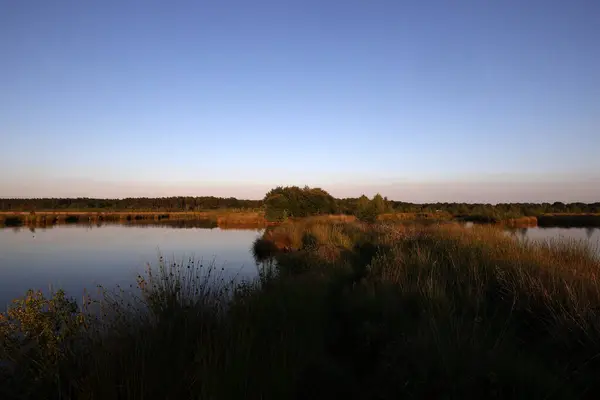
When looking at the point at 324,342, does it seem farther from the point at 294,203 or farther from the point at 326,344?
the point at 294,203

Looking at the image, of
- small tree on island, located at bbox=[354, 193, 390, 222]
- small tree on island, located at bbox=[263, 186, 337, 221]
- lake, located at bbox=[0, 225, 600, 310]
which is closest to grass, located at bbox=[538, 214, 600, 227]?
small tree on island, located at bbox=[354, 193, 390, 222]

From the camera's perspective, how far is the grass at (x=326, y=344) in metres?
3.54

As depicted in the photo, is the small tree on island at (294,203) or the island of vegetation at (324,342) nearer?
the island of vegetation at (324,342)

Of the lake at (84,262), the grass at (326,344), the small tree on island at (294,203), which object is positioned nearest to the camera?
the grass at (326,344)

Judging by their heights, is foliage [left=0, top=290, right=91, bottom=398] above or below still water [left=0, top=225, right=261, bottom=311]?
above

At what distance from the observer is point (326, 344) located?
571cm

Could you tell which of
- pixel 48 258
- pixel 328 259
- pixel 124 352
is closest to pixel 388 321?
pixel 124 352

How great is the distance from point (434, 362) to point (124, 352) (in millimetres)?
2773

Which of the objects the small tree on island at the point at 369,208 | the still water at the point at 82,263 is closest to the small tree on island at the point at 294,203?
the small tree on island at the point at 369,208

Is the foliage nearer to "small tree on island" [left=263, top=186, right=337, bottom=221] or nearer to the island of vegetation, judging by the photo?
the island of vegetation

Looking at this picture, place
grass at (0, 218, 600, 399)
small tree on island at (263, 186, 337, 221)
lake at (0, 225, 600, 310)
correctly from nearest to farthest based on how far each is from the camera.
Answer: grass at (0, 218, 600, 399), lake at (0, 225, 600, 310), small tree on island at (263, 186, 337, 221)

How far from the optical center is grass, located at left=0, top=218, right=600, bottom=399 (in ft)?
11.6

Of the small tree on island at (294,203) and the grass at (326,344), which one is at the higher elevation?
the small tree on island at (294,203)

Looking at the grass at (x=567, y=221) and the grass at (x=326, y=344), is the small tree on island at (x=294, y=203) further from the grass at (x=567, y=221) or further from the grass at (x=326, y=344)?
the grass at (x=326, y=344)
